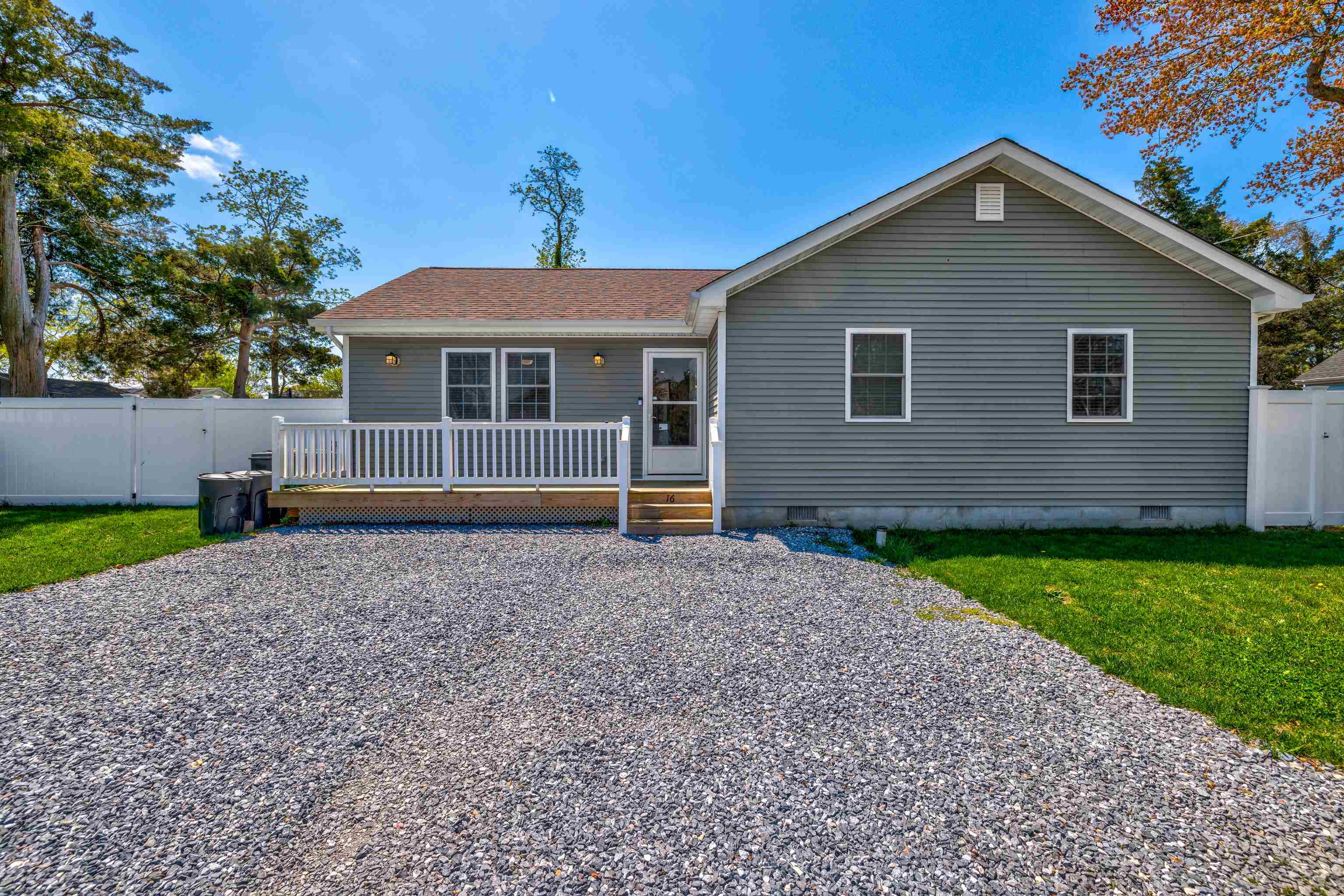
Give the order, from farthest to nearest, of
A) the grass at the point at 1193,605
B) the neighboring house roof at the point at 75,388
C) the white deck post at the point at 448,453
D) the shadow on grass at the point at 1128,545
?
the neighboring house roof at the point at 75,388 < the white deck post at the point at 448,453 < the shadow on grass at the point at 1128,545 < the grass at the point at 1193,605

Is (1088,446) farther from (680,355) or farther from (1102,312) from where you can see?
(680,355)

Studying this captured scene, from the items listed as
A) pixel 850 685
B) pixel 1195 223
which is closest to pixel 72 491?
pixel 850 685

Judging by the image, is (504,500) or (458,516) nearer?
(504,500)

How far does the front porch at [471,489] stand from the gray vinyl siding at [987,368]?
91cm

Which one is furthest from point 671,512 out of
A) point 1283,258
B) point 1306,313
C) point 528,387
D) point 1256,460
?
point 1283,258

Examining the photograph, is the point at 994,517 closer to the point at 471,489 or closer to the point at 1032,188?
the point at 1032,188

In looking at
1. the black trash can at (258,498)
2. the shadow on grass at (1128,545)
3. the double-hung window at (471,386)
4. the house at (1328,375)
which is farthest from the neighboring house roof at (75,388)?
the house at (1328,375)

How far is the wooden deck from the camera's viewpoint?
7.02m

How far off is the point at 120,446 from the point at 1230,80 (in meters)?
20.8

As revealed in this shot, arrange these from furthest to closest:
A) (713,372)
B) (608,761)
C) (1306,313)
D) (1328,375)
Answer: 1. (1306,313)
2. (1328,375)
3. (713,372)
4. (608,761)

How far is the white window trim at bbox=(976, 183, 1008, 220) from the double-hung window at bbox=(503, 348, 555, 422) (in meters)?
6.40

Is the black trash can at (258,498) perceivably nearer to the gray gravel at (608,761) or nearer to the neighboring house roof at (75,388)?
the gray gravel at (608,761)

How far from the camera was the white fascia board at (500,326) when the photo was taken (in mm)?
8219

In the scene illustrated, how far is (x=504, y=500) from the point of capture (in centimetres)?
717
